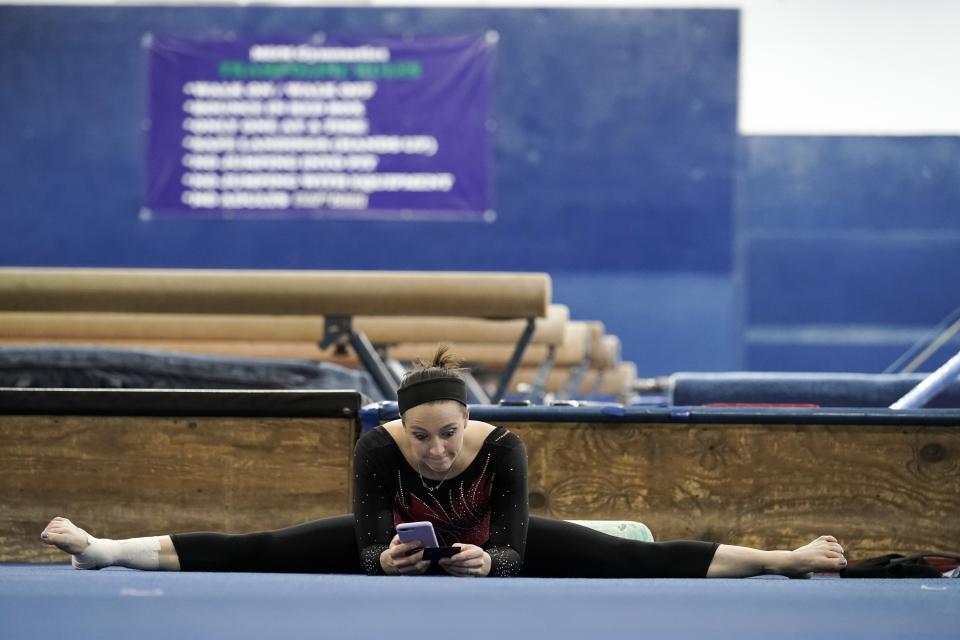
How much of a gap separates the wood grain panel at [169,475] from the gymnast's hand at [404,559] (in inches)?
29.5

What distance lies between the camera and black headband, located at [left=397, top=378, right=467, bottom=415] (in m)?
2.65

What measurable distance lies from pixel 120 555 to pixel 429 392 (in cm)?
80

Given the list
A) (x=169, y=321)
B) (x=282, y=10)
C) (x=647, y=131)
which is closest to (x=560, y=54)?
(x=647, y=131)

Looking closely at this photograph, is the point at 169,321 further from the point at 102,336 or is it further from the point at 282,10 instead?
the point at 282,10

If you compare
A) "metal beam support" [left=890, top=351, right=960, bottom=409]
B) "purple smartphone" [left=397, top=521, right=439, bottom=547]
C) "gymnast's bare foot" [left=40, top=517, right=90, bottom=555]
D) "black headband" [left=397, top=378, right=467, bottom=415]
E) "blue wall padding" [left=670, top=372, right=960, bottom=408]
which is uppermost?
"black headband" [left=397, top=378, right=467, bottom=415]

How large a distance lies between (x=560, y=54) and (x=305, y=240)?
247cm

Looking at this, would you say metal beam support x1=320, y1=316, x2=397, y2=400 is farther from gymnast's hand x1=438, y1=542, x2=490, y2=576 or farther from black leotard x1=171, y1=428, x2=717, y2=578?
gymnast's hand x1=438, y1=542, x2=490, y2=576

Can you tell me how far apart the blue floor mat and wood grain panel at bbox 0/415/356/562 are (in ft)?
3.42

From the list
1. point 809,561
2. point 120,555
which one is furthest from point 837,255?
point 120,555

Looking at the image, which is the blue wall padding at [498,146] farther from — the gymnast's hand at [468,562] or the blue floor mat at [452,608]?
the blue floor mat at [452,608]

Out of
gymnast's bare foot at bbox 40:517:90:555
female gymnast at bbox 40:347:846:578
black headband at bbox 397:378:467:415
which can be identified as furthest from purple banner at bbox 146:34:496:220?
gymnast's bare foot at bbox 40:517:90:555

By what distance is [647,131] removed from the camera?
9.16 m

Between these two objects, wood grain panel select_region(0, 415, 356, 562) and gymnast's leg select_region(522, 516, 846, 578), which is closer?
gymnast's leg select_region(522, 516, 846, 578)

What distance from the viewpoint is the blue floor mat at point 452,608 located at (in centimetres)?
152
